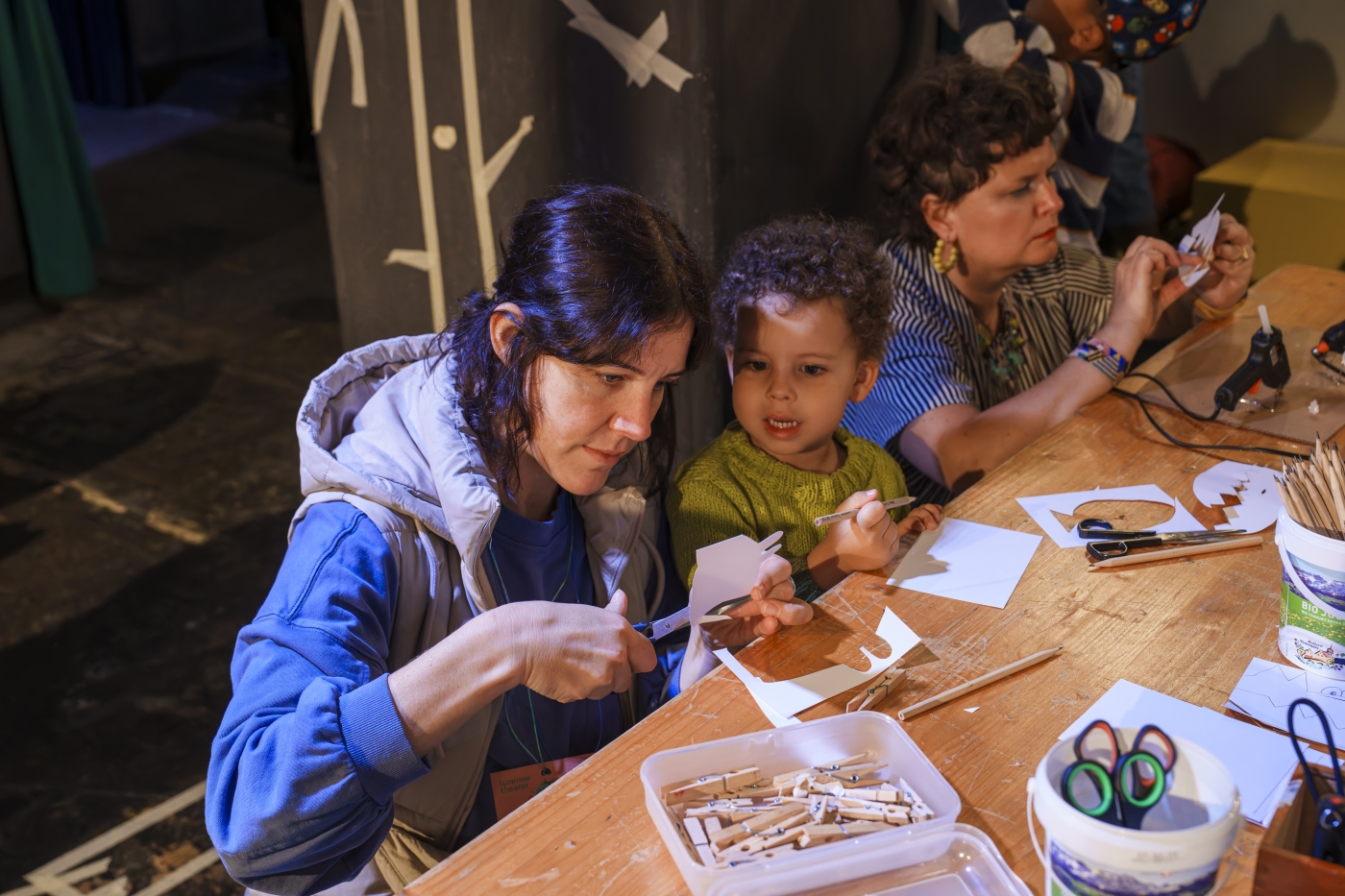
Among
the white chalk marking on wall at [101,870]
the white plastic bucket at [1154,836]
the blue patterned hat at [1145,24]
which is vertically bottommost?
the white chalk marking on wall at [101,870]

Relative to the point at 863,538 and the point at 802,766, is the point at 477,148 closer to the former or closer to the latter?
the point at 863,538

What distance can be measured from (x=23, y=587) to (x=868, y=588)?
2.87 m

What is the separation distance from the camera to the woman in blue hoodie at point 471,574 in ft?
3.83

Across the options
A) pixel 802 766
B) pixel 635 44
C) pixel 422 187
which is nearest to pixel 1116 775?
pixel 802 766

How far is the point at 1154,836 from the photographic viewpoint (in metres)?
0.83

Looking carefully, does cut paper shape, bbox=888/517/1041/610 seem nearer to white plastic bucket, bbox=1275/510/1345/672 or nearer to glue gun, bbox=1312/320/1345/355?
white plastic bucket, bbox=1275/510/1345/672

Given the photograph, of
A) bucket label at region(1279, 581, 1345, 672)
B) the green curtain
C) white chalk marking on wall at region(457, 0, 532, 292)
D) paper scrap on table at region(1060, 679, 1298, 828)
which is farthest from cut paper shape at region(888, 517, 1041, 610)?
the green curtain

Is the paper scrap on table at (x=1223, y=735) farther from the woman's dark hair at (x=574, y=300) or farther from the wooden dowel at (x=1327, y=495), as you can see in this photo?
the woman's dark hair at (x=574, y=300)

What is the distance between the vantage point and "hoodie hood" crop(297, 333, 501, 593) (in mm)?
1361

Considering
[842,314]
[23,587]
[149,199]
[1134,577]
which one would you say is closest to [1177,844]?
[1134,577]

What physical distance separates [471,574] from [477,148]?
156cm

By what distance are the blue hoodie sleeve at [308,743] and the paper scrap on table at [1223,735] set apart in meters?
0.73

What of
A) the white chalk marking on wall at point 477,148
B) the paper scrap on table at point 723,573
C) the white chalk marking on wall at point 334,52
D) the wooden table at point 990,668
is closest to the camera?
the wooden table at point 990,668

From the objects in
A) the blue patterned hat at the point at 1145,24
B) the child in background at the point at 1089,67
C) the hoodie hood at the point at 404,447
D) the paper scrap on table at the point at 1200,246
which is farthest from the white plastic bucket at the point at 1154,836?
the blue patterned hat at the point at 1145,24
